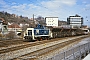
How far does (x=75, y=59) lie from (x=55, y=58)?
3796mm

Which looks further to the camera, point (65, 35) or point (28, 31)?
point (65, 35)

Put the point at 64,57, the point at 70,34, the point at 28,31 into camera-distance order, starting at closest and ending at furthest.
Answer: the point at 64,57 → the point at 28,31 → the point at 70,34

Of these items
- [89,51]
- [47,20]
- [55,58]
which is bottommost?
[89,51]

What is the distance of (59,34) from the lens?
153 feet

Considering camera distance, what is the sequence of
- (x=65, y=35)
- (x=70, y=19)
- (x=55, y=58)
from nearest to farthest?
(x=55, y=58), (x=65, y=35), (x=70, y=19)

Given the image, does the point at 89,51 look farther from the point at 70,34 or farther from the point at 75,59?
the point at 70,34

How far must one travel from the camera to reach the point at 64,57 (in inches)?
347

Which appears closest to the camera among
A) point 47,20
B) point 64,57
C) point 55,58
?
point 55,58

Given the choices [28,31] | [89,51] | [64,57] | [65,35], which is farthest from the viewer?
[65,35]

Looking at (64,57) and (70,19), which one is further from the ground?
(70,19)

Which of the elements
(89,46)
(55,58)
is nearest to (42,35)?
(89,46)

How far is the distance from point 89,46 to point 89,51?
544 mm

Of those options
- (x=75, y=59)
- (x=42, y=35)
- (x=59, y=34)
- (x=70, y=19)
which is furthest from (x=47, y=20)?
(x=75, y=59)

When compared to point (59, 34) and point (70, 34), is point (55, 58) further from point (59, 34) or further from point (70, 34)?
point (70, 34)
